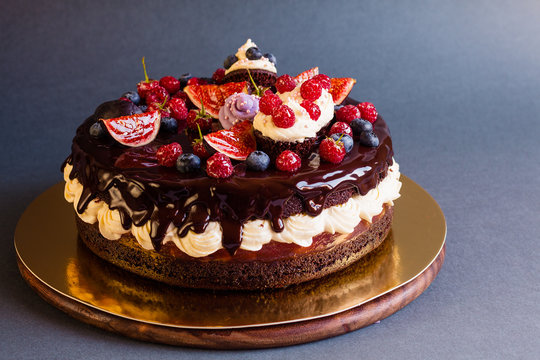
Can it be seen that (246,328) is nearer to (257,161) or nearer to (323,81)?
(257,161)

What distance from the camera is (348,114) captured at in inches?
194

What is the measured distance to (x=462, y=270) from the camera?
16.4 ft

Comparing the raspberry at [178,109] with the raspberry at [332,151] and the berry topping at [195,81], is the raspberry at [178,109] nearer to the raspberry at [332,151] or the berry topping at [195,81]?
the berry topping at [195,81]

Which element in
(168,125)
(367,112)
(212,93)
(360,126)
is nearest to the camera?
(360,126)

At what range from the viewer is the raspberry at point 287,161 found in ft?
13.9

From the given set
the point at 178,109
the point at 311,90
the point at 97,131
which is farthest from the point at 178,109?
the point at 311,90

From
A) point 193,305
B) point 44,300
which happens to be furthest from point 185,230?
point 44,300

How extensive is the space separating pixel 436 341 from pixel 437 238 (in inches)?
35.7

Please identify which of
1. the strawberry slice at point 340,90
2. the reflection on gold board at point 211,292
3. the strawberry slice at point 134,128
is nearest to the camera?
the reflection on gold board at point 211,292

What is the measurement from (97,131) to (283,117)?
127cm

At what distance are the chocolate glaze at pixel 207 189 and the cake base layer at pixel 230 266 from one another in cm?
18

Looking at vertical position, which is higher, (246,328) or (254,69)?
(254,69)

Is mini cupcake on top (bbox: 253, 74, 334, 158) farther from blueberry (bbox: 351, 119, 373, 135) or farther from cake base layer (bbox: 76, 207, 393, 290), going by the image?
cake base layer (bbox: 76, 207, 393, 290)

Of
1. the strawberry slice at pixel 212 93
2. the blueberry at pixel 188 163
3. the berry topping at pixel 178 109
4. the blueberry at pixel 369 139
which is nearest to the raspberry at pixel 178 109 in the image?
the berry topping at pixel 178 109
